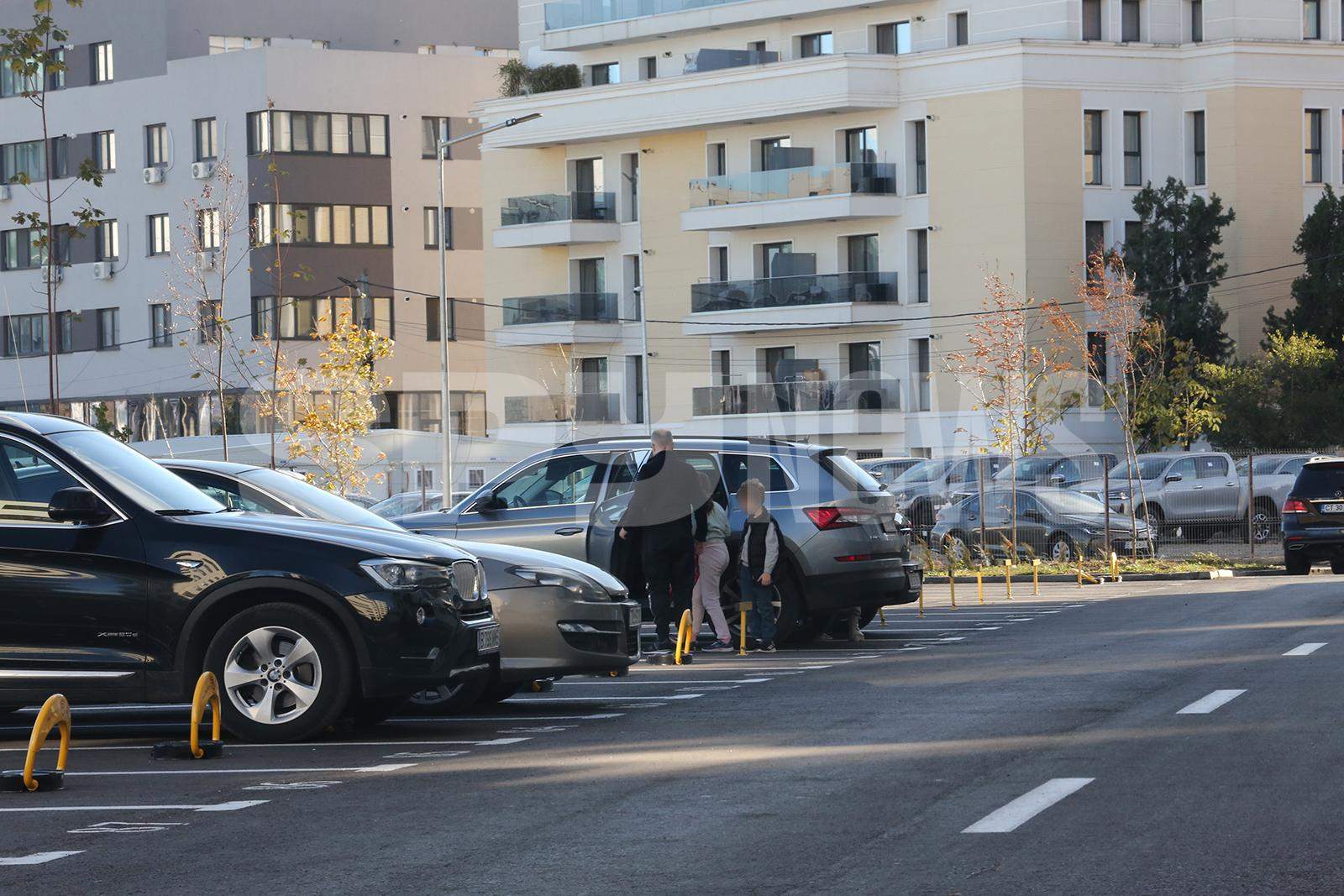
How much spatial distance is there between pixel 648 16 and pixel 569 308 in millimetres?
9484

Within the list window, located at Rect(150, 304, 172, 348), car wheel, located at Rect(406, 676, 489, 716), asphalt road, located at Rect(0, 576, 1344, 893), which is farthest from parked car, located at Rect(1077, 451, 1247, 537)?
window, located at Rect(150, 304, 172, 348)

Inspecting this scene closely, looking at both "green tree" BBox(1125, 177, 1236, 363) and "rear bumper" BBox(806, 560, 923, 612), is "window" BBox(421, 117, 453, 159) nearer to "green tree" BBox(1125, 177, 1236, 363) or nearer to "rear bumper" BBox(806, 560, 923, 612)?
"green tree" BBox(1125, 177, 1236, 363)

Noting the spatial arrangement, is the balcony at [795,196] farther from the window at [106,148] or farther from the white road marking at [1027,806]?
the white road marking at [1027,806]

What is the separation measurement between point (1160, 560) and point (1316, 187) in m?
28.5

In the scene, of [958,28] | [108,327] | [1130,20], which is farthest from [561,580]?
[108,327]

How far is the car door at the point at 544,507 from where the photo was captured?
59.3 ft

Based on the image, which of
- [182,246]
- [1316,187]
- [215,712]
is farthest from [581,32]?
[215,712]

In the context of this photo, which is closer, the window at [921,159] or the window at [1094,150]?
the window at [1094,150]

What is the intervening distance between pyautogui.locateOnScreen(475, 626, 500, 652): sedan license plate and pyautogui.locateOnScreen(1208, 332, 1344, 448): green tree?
41.8 m

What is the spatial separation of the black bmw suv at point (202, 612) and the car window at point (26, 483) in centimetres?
1

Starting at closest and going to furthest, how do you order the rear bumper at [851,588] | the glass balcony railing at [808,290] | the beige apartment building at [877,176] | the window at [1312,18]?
the rear bumper at [851,588]
the beige apartment building at [877,176]
the window at [1312,18]
the glass balcony railing at [808,290]

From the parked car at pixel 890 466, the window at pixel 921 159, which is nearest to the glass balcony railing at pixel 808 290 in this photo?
the window at pixel 921 159

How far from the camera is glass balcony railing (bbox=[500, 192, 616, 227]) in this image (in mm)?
66500

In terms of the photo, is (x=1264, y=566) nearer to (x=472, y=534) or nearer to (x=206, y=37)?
(x=472, y=534)
